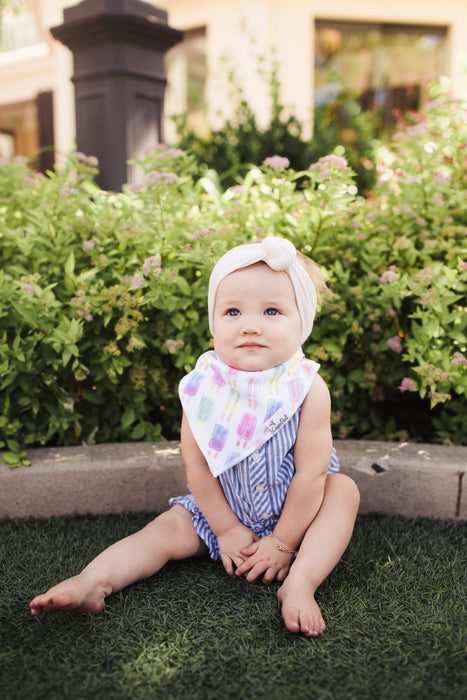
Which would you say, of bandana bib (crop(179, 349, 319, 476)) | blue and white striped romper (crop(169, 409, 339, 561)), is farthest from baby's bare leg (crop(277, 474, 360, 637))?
bandana bib (crop(179, 349, 319, 476))

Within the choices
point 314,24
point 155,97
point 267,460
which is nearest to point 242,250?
point 267,460

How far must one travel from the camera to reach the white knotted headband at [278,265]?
1.55 meters

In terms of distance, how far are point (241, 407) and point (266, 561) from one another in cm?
42

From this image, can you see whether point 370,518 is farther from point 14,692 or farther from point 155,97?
point 155,97

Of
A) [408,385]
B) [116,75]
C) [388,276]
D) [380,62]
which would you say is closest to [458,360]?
[408,385]

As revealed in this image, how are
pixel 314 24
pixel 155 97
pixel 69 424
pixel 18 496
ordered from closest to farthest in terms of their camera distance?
1. pixel 18 496
2. pixel 69 424
3. pixel 155 97
4. pixel 314 24

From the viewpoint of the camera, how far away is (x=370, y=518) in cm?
207

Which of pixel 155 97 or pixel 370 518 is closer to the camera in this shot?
pixel 370 518

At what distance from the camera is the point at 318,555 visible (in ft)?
5.28

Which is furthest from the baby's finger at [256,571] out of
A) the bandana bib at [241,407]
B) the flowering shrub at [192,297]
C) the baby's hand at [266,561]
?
the flowering shrub at [192,297]

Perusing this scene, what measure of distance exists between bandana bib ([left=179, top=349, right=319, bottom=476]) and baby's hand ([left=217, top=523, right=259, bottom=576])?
202mm

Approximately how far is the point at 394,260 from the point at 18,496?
164cm

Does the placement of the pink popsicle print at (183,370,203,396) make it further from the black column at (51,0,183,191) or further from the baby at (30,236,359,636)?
the black column at (51,0,183,191)

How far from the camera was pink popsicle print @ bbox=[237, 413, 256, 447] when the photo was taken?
5.33 feet
